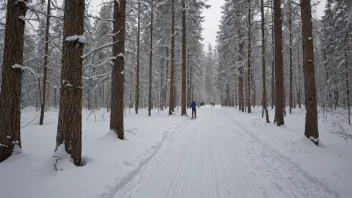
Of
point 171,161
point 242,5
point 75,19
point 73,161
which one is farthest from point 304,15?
point 242,5

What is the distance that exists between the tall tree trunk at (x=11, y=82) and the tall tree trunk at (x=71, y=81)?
1406mm

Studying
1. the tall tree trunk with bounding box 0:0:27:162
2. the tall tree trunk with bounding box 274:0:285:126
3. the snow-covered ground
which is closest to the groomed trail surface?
the snow-covered ground

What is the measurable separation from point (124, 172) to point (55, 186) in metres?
1.39

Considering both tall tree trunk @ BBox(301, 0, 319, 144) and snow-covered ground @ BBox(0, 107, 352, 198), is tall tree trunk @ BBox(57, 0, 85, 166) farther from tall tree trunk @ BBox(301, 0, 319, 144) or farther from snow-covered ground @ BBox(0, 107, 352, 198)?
tall tree trunk @ BBox(301, 0, 319, 144)

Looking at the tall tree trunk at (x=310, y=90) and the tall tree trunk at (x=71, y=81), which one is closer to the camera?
the tall tree trunk at (x=71, y=81)

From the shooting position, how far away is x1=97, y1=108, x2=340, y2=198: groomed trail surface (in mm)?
3619

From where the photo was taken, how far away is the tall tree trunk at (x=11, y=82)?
4.44m

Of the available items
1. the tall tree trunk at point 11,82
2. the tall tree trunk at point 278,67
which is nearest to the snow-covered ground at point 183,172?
the tall tree trunk at point 11,82

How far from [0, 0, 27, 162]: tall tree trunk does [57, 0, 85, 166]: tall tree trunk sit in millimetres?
1406

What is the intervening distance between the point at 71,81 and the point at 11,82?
1.80 metres

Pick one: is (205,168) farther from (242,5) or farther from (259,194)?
(242,5)

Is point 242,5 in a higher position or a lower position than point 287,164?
higher

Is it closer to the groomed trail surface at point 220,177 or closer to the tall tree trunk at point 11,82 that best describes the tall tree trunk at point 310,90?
the groomed trail surface at point 220,177

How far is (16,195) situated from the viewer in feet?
10.5
